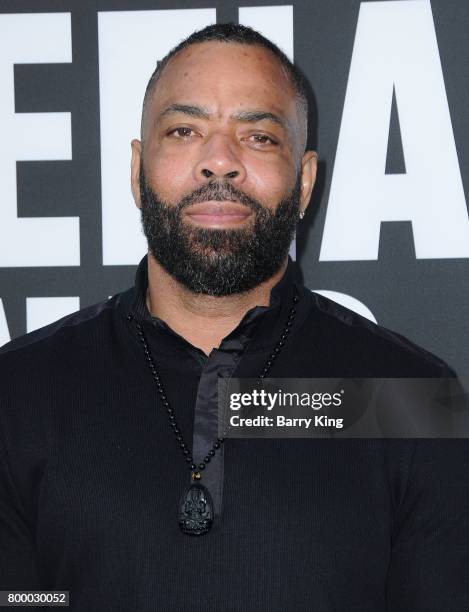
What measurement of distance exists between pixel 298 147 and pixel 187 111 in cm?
21

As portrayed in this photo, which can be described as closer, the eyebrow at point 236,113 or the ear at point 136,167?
the eyebrow at point 236,113

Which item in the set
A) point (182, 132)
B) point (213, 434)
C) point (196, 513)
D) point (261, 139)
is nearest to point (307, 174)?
point (261, 139)

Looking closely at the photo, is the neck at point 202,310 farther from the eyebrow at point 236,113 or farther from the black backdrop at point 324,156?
the black backdrop at point 324,156

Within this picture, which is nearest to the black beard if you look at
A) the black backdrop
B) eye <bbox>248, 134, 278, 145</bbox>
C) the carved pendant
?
eye <bbox>248, 134, 278, 145</bbox>

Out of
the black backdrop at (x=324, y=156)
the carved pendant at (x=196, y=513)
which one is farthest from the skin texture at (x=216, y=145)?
the black backdrop at (x=324, y=156)

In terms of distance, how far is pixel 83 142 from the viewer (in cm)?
202

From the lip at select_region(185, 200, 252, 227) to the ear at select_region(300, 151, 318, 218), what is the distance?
0.22 m

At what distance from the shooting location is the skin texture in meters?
1.42

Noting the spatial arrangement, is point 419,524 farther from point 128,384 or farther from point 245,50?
point 245,50

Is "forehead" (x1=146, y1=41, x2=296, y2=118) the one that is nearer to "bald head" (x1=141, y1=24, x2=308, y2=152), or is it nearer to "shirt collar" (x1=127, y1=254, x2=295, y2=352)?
"bald head" (x1=141, y1=24, x2=308, y2=152)

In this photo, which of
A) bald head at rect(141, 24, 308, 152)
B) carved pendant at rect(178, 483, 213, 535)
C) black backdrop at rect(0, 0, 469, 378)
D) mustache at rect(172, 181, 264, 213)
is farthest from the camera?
black backdrop at rect(0, 0, 469, 378)

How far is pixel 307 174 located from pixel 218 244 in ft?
1.00

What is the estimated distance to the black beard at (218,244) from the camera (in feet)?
4.62

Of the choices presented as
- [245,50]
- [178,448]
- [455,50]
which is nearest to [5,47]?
[245,50]
